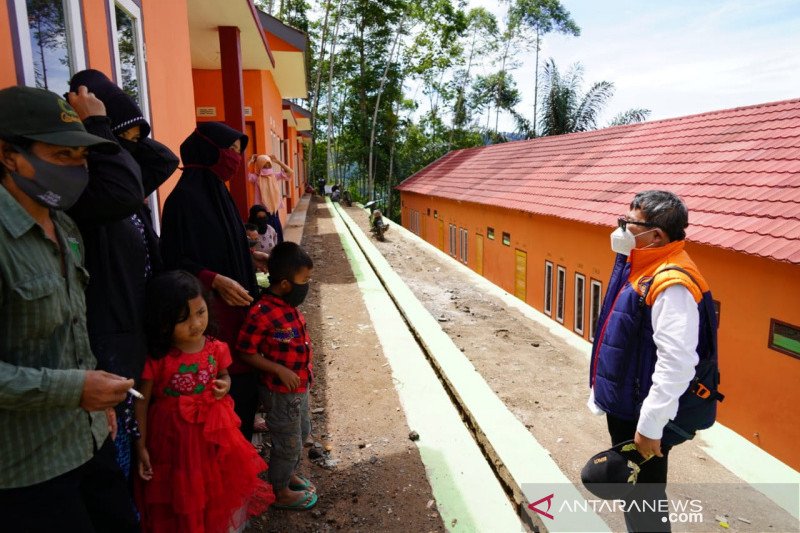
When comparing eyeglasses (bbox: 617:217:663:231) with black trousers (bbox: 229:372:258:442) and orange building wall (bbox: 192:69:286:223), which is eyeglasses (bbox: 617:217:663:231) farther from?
orange building wall (bbox: 192:69:286:223)

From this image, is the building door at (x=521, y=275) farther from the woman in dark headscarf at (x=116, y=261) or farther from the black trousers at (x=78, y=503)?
the black trousers at (x=78, y=503)

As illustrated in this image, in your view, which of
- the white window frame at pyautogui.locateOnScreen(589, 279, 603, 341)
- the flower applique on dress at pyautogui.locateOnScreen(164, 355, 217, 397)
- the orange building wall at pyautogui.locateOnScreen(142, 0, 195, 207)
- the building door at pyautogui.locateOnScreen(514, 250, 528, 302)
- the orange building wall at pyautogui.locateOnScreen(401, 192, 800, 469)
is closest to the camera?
the flower applique on dress at pyautogui.locateOnScreen(164, 355, 217, 397)

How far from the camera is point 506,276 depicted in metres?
15.4

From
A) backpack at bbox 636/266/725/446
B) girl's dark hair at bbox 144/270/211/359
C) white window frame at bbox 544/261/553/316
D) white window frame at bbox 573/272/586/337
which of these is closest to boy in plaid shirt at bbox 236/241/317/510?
girl's dark hair at bbox 144/270/211/359

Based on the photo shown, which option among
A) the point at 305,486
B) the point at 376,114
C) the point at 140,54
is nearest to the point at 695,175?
the point at 140,54

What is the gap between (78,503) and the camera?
1559 millimetres

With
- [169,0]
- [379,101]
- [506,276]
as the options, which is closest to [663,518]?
Answer: [169,0]

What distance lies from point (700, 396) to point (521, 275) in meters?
12.2

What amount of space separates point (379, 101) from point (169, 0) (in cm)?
3100

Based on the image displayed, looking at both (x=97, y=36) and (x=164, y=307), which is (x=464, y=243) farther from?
(x=164, y=307)

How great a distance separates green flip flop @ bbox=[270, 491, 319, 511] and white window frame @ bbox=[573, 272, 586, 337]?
9.55 metres

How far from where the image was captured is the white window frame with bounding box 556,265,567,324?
12.0 m

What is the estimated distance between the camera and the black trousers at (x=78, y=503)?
1.44 m

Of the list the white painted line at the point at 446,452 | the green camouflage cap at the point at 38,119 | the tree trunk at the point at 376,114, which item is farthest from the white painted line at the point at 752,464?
the tree trunk at the point at 376,114
